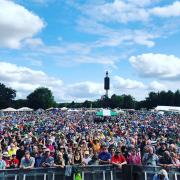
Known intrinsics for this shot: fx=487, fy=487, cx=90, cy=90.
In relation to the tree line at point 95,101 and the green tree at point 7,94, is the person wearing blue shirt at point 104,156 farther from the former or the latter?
the green tree at point 7,94

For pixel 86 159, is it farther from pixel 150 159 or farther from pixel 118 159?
pixel 150 159

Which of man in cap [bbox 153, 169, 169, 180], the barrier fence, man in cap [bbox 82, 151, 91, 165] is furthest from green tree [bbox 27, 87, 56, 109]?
man in cap [bbox 153, 169, 169, 180]

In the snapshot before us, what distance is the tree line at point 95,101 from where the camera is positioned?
509 feet

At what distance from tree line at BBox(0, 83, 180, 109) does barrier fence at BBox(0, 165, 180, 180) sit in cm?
13104

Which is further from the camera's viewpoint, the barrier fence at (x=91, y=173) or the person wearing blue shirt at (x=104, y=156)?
the person wearing blue shirt at (x=104, y=156)

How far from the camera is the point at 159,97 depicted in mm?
157125

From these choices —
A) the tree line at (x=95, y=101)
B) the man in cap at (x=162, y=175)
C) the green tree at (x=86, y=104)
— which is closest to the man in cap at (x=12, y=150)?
the man in cap at (x=162, y=175)

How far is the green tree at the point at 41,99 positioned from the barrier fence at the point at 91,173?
534ft

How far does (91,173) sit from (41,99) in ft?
545

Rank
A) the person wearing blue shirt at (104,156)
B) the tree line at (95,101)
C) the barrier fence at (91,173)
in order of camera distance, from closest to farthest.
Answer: the barrier fence at (91,173) → the person wearing blue shirt at (104,156) → the tree line at (95,101)

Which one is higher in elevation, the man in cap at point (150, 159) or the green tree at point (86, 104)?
the green tree at point (86, 104)

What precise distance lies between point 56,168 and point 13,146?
5.32 m

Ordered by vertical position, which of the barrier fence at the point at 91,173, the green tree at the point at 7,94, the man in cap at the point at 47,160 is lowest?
the barrier fence at the point at 91,173

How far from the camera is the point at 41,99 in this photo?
17738cm
